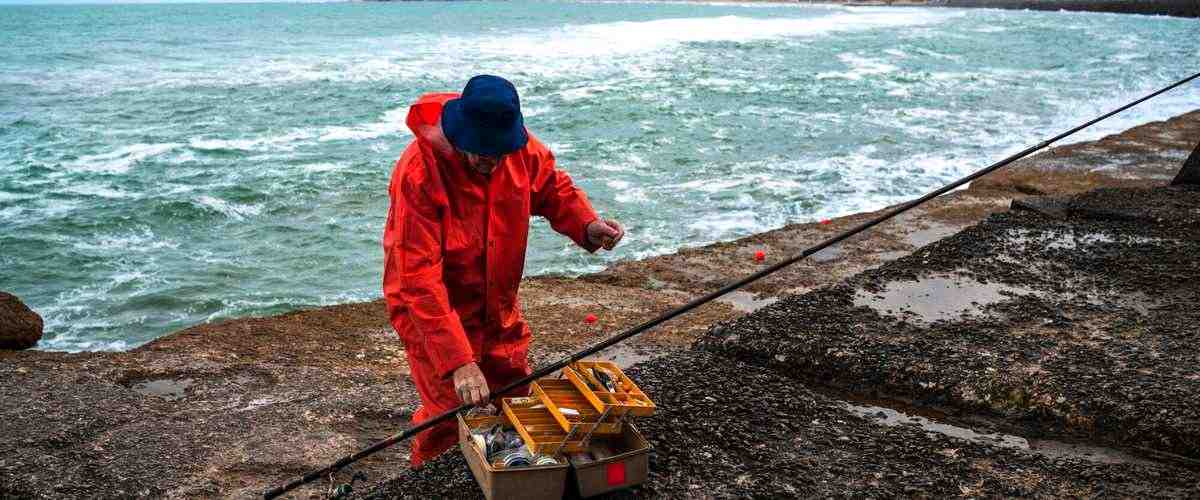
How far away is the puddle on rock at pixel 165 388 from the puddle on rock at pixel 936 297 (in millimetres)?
→ 4835

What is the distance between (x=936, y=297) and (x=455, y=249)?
2.66 metres

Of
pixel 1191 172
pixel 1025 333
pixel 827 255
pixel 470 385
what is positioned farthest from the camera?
pixel 827 255

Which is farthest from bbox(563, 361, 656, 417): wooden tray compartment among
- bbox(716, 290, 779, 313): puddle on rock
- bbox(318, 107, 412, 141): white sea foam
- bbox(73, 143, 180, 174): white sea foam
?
bbox(318, 107, 412, 141): white sea foam

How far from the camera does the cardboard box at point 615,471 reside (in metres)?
2.94

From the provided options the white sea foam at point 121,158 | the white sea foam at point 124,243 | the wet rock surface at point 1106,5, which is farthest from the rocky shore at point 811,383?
the wet rock surface at point 1106,5

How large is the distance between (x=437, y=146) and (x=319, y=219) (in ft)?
37.8

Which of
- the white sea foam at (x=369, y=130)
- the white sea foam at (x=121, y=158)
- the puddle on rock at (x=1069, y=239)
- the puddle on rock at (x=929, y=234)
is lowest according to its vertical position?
the white sea foam at (x=121, y=158)

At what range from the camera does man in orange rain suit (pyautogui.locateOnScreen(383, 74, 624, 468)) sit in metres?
3.16

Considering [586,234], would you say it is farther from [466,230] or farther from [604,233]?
[466,230]

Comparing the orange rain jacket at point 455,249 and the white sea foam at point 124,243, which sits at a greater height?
the orange rain jacket at point 455,249

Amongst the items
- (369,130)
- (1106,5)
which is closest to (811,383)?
(369,130)

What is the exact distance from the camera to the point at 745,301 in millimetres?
8461

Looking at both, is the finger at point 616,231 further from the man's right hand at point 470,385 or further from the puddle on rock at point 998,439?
the puddle on rock at point 998,439

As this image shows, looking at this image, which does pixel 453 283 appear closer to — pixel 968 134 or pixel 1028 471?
pixel 1028 471
